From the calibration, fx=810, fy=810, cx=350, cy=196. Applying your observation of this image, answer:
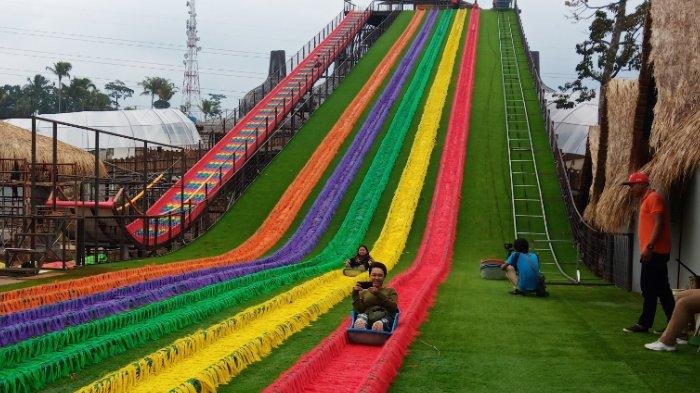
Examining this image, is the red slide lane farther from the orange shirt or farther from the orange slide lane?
the orange slide lane

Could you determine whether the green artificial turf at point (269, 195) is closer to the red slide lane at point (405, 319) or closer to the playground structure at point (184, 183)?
the playground structure at point (184, 183)

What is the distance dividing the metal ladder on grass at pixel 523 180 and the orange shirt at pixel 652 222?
5860mm

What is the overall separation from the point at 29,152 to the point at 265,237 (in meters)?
9.21

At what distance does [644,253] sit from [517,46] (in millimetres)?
35534

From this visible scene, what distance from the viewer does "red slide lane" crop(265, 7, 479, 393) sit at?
675 centimetres

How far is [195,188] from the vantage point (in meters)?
26.3

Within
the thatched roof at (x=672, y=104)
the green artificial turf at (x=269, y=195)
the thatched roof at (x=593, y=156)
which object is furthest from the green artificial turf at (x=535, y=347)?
the green artificial turf at (x=269, y=195)

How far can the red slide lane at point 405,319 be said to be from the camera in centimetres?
675

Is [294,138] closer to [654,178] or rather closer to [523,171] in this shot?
[523,171]

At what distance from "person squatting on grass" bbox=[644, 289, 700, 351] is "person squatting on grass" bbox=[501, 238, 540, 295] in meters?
4.73

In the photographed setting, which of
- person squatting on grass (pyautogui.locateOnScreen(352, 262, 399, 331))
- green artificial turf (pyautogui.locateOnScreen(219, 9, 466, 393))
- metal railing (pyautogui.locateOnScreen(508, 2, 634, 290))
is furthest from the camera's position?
metal railing (pyautogui.locateOnScreen(508, 2, 634, 290))

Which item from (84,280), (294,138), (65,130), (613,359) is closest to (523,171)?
(294,138)

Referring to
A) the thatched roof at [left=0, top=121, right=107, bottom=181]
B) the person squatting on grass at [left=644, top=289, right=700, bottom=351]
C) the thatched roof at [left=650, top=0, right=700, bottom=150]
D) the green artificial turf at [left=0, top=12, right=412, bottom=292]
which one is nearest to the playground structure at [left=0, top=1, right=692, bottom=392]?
the green artificial turf at [left=0, top=12, right=412, bottom=292]

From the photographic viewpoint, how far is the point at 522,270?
42.8 ft
